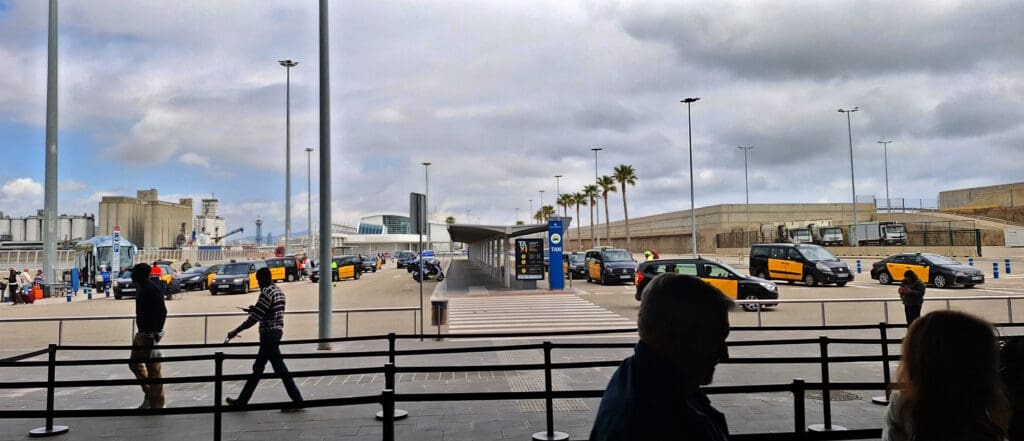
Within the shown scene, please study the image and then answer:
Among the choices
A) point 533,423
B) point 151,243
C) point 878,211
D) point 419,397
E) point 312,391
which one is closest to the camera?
point 419,397

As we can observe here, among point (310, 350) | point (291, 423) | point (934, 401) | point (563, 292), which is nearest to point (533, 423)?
point (291, 423)

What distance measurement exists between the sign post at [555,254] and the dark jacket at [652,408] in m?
26.8

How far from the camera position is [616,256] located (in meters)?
32.8

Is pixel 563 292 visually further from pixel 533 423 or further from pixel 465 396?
pixel 465 396

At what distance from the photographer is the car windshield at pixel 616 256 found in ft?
106

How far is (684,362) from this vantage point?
1654mm

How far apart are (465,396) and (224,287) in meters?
28.3

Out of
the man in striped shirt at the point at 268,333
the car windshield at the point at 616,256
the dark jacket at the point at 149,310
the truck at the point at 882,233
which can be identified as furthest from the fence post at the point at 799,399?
the truck at the point at 882,233

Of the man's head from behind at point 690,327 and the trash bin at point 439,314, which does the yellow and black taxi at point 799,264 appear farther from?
the man's head from behind at point 690,327

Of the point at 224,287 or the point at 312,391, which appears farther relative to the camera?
the point at 224,287

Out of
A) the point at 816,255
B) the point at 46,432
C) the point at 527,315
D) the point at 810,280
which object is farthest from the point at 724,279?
the point at 46,432

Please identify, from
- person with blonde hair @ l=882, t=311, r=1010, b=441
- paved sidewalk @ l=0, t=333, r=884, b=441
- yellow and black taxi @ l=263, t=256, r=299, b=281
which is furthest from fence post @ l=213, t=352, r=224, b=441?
yellow and black taxi @ l=263, t=256, r=299, b=281

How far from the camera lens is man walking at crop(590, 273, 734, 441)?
153 centimetres

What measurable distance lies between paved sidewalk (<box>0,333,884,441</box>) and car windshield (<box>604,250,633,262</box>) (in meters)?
21.8
